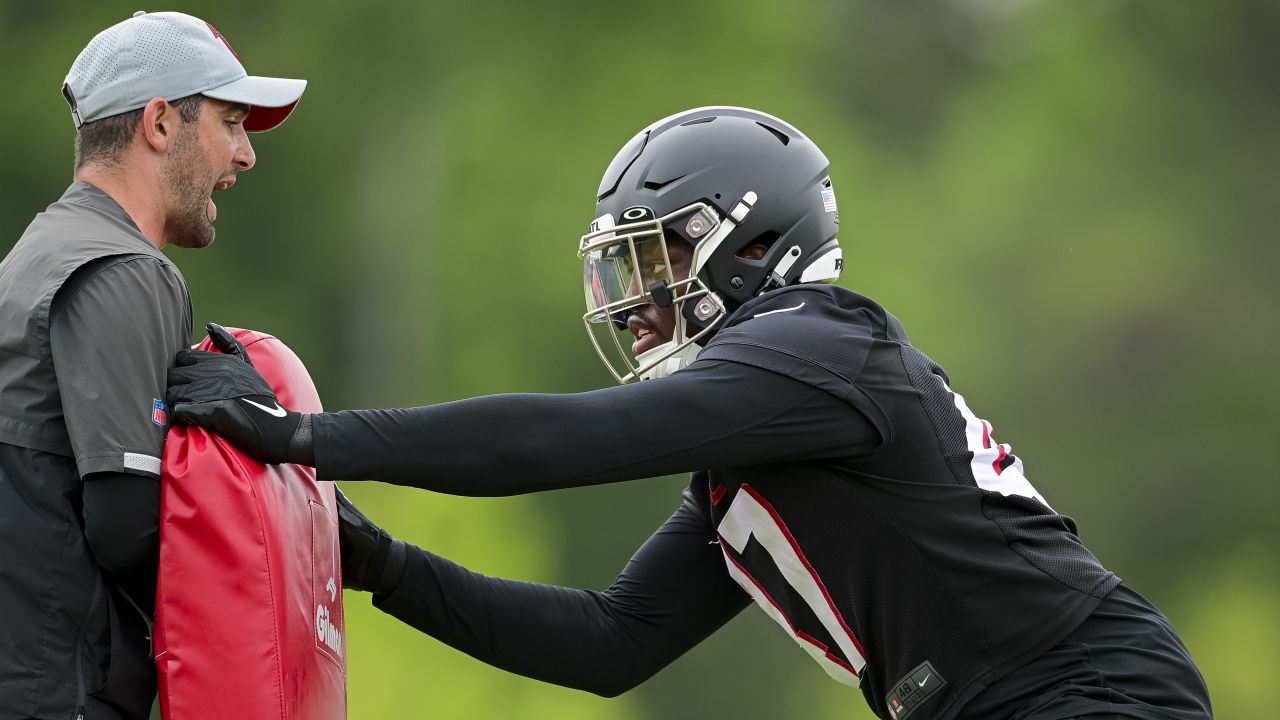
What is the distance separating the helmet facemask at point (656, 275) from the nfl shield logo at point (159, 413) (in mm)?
905

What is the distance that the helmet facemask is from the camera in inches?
123

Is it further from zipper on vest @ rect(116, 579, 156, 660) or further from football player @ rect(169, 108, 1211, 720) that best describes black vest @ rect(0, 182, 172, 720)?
football player @ rect(169, 108, 1211, 720)

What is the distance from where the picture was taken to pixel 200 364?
2.57 meters

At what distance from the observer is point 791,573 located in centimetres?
294

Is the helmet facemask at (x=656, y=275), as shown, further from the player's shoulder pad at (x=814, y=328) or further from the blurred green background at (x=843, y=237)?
the blurred green background at (x=843, y=237)

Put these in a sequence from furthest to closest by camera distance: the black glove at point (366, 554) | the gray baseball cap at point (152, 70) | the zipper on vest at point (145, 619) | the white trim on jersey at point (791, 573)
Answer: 1. the black glove at point (366, 554)
2. the white trim on jersey at point (791, 573)
3. the gray baseball cap at point (152, 70)
4. the zipper on vest at point (145, 619)

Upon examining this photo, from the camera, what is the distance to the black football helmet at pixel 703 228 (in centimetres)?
316

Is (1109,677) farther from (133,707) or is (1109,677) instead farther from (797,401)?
(133,707)

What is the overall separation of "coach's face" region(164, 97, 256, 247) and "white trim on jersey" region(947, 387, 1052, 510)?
1404 mm

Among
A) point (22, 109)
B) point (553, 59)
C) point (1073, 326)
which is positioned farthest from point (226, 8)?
point (1073, 326)

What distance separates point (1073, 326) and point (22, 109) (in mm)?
8486

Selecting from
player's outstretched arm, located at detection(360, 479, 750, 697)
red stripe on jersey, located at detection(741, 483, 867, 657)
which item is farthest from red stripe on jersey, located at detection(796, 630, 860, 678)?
player's outstretched arm, located at detection(360, 479, 750, 697)

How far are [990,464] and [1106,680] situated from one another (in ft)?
1.43

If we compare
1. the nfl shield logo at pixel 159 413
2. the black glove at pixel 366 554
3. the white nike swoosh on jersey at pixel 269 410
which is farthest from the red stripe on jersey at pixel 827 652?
the nfl shield logo at pixel 159 413
